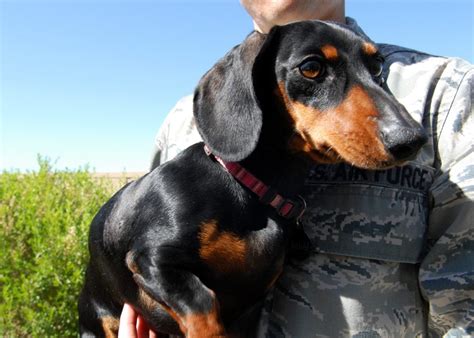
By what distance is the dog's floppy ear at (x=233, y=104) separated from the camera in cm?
217

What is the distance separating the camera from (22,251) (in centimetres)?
497

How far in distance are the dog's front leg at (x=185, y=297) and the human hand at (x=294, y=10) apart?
50.7 inches

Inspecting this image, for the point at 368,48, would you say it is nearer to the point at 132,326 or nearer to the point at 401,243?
the point at 401,243

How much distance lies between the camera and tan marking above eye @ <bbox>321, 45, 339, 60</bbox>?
7.04ft

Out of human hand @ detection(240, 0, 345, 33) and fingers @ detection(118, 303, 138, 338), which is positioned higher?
human hand @ detection(240, 0, 345, 33)

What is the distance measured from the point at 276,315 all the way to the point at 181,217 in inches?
22.6

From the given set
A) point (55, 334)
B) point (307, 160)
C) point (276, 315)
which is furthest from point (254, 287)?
point (55, 334)

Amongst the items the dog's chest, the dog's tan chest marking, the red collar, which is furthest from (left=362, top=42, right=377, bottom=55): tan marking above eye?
the dog's tan chest marking

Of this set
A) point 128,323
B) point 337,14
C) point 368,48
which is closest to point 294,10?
point 337,14

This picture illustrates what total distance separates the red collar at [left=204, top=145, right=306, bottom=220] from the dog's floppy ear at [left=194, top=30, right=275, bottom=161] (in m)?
0.08

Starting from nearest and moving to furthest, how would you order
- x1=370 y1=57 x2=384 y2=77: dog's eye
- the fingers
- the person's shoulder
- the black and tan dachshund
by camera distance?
1. the black and tan dachshund
2. x1=370 y1=57 x2=384 y2=77: dog's eye
3. the person's shoulder
4. the fingers

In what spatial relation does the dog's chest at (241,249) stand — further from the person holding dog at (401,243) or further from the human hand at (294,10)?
the human hand at (294,10)

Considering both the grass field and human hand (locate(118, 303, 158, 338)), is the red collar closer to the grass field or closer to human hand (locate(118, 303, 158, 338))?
human hand (locate(118, 303, 158, 338))

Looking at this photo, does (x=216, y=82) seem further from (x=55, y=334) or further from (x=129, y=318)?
(x=55, y=334)
